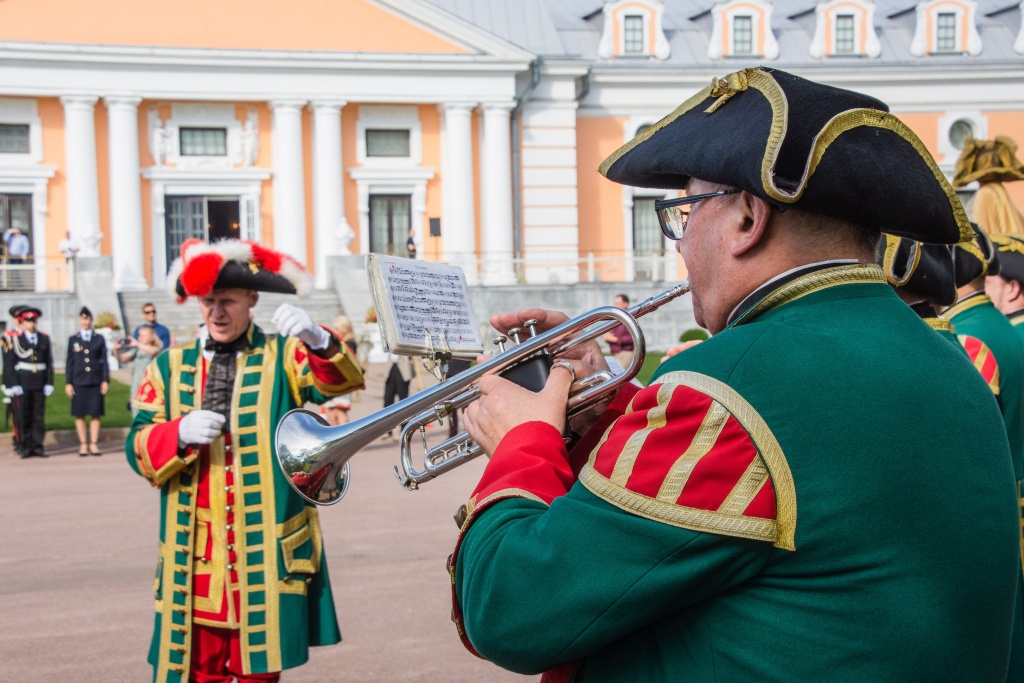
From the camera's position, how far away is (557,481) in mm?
1999

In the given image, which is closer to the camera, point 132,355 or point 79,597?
point 79,597

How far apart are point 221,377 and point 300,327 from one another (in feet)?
1.45

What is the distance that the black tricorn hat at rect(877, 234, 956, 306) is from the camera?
341 centimetres

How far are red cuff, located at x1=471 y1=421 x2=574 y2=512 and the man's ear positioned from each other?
47 centimetres

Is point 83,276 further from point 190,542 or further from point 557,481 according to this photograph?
point 557,481

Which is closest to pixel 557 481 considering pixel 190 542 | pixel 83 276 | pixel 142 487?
pixel 190 542

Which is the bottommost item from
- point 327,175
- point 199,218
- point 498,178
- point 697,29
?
point 199,218

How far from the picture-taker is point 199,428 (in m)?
4.21

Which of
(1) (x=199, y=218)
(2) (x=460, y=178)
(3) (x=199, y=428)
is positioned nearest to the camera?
(3) (x=199, y=428)

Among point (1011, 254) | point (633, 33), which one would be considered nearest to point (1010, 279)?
point (1011, 254)

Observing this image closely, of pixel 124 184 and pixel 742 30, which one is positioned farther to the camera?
pixel 742 30

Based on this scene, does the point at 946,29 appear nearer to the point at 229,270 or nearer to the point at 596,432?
the point at 229,270

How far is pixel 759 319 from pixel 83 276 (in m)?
25.4

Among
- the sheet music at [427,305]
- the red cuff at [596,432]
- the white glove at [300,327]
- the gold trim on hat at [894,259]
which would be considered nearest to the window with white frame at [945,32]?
the white glove at [300,327]
